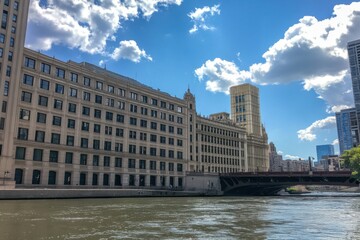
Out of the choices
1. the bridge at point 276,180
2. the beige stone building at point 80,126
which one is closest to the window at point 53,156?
the beige stone building at point 80,126

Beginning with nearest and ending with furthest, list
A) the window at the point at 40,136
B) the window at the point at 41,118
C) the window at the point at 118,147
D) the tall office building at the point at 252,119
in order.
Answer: the window at the point at 40,136
the window at the point at 41,118
the window at the point at 118,147
the tall office building at the point at 252,119

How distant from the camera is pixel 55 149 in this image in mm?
80000

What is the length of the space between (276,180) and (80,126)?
205ft

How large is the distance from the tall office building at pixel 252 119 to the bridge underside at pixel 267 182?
4065cm

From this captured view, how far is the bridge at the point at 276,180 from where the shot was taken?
99.0 m

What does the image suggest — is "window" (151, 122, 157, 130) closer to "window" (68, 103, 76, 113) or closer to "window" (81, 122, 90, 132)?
"window" (81, 122, 90, 132)

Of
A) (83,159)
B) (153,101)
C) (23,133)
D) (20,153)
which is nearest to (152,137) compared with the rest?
(153,101)

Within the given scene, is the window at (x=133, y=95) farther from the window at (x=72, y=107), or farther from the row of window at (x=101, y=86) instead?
the window at (x=72, y=107)

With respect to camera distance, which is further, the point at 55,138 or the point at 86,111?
the point at 86,111

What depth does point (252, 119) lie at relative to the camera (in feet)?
614

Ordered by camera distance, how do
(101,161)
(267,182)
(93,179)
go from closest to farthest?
(93,179), (101,161), (267,182)

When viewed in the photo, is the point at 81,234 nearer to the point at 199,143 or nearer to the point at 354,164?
the point at 354,164

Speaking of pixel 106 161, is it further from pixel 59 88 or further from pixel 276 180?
pixel 276 180

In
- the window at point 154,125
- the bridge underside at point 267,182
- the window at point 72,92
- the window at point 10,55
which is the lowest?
the bridge underside at point 267,182
